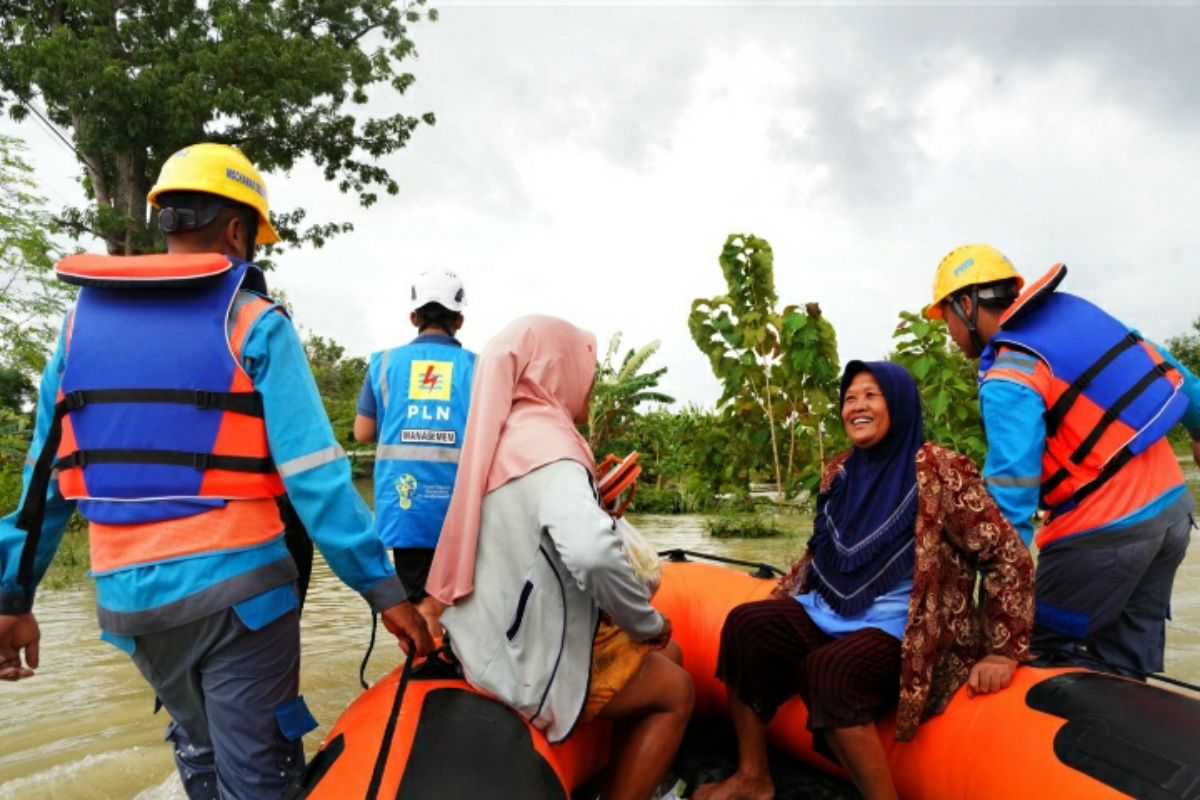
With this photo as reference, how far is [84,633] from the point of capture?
544 centimetres

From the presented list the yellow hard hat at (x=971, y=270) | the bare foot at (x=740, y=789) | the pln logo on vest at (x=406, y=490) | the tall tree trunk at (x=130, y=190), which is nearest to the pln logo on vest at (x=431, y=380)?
the pln logo on vest at (x=406, y=490)

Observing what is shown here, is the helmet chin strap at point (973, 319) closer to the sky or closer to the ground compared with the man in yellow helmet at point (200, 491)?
closer to the sky

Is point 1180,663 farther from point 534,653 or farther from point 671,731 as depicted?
point 534,653

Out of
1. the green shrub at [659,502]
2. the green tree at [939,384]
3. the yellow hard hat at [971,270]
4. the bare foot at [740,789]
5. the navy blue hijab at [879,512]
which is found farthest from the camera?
the green shrub at [659,502]

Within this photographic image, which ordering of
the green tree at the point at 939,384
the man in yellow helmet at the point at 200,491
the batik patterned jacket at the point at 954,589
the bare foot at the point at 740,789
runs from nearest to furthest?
the man in yellow helmet at the point at 200,491 → the batik patterned jacket at the point at 954,589 → the bare foot at the point at 740,789 → the green tree at the point at 939,384

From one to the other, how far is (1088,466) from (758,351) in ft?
22.2

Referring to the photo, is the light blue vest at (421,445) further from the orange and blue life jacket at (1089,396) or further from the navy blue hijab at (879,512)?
the orange and blue life jacket at (1089,396)

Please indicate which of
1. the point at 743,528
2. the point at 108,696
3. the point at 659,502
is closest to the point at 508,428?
the point at 108,696

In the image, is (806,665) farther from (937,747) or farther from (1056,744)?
(1056,744)

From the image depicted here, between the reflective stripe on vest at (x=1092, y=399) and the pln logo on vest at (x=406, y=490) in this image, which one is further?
the pln logo on vest at (x=406, y=490)

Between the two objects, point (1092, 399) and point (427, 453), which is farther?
point (427, 453)

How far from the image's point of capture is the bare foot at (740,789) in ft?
8.69

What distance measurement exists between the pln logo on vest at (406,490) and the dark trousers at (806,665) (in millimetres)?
1343

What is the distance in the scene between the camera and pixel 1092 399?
2.59m
